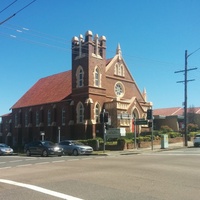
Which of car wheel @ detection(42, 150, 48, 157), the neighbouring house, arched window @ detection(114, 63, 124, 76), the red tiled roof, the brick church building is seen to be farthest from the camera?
the neighbouring house

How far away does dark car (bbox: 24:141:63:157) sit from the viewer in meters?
30.4

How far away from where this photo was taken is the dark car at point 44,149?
3037 cm

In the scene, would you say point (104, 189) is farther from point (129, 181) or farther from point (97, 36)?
point (97, 36)

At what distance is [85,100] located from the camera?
1697 inches

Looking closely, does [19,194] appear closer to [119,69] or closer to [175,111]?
[119,69]

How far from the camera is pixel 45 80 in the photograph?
60.8m

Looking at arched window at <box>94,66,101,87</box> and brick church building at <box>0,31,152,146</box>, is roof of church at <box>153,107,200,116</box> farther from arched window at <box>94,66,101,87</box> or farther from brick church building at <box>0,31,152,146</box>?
arched window at <box>94,66,101,87</box>

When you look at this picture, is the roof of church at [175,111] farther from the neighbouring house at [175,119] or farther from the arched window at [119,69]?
the arched window at [119,69]

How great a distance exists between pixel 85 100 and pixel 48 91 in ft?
44.0

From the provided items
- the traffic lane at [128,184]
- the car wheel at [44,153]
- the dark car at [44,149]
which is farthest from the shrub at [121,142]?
the traffic lane at [128,184]

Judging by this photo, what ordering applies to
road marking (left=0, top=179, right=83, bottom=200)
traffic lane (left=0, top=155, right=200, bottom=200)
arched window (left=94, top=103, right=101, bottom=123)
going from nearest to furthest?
road marking (left=0, top=179, right=83, bottom=200), traffic lane (left=0, top=155, right=200, bottom=200), arched window (left=94, top=103, right=101, bottom=123)

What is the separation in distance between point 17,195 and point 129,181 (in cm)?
393

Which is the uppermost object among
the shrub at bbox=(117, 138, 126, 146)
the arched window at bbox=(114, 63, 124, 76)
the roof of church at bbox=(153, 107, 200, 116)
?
the arched window at bbox=(114, 63, 124, 76)

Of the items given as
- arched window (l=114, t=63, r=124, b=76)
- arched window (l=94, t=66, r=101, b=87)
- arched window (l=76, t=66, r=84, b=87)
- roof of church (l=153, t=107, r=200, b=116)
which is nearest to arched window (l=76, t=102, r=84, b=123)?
arched window (l=76, t=66, r=84, b=87)
